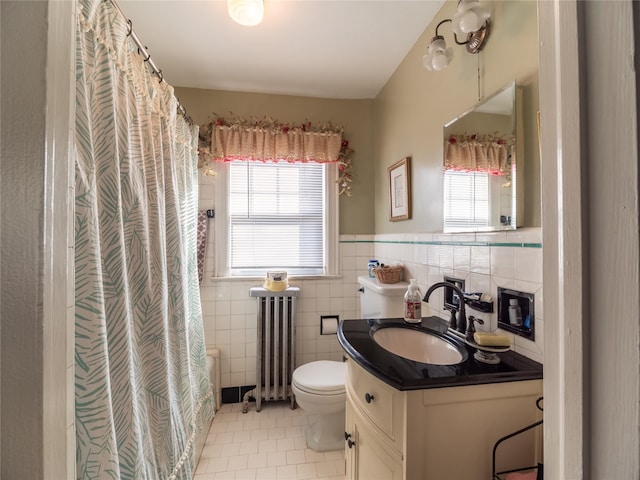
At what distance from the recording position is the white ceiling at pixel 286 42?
148 cm

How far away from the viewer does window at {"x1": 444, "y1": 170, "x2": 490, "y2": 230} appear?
47.2 inches

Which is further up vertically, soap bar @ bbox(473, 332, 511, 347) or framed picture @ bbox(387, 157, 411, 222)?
framed picture @ bbox(387, 157, 411, 222)

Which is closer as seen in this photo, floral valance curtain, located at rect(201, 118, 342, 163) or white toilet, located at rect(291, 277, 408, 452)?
white toilet, located at rect(291, 277, 408, 452)

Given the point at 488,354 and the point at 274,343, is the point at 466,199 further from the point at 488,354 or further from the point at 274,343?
the point at 274,343

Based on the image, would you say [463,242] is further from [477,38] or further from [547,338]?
[547,338]

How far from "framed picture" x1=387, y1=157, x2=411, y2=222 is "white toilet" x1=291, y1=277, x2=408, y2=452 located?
48 cm

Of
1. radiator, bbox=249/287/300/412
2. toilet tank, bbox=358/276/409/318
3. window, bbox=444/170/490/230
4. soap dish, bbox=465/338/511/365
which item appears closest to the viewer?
soap dish, bbox=465/338/511/365

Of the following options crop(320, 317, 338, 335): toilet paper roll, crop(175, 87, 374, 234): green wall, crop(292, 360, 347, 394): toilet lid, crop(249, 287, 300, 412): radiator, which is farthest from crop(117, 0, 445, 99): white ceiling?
crop(292, 360, 347, 394): toilet lid

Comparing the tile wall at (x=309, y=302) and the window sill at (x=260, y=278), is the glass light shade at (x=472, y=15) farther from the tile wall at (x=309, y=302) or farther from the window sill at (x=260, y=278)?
the window sill at (x=260, y=278)

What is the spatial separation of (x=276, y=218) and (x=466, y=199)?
147 cm

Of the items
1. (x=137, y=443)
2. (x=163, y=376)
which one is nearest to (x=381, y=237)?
(x=163, y=376)

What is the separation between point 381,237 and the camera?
7.44 ft

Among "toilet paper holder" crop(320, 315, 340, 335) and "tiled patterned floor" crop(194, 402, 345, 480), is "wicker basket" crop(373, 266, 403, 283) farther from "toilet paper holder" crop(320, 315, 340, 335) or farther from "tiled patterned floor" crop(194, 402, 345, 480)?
"tiled patterned floor" crop(194, 402, 345, 480)

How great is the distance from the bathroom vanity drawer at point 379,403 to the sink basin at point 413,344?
0.21 m
